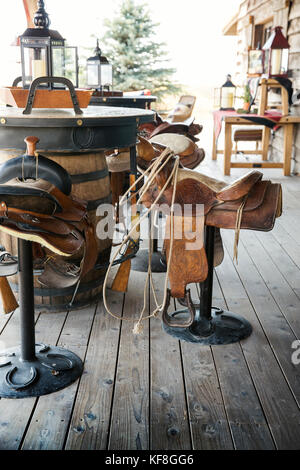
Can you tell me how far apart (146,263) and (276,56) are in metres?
4.10

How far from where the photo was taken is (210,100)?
20609 mm

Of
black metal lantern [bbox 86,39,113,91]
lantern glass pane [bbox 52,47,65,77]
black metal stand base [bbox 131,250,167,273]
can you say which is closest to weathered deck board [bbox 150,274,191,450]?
black metal stand base [bbox 131,250,167,273]

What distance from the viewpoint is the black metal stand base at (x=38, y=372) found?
178 centimetres

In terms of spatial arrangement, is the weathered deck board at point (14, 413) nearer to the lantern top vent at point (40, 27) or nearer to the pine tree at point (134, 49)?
the lantern top vent at point (40, 27)

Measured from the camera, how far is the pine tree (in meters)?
12.1

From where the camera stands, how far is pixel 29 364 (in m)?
1.90

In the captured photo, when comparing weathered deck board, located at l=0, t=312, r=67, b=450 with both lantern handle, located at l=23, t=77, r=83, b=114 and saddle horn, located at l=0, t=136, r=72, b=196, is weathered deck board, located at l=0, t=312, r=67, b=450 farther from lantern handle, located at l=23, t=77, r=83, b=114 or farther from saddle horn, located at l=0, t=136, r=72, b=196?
lantern handle, located at l=23, t=77, r=83, b=114

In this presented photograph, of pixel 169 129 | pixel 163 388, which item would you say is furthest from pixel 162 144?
pixel 163 388

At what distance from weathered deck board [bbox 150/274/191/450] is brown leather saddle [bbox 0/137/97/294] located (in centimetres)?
61

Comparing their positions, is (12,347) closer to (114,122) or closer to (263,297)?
(114,122)

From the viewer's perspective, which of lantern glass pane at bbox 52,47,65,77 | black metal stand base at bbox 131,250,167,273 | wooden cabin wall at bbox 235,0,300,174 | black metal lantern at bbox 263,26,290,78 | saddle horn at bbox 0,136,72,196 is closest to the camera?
saddle horn at bbox 0,136,72,196

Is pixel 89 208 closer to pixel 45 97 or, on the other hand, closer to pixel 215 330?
pixel 45 97
